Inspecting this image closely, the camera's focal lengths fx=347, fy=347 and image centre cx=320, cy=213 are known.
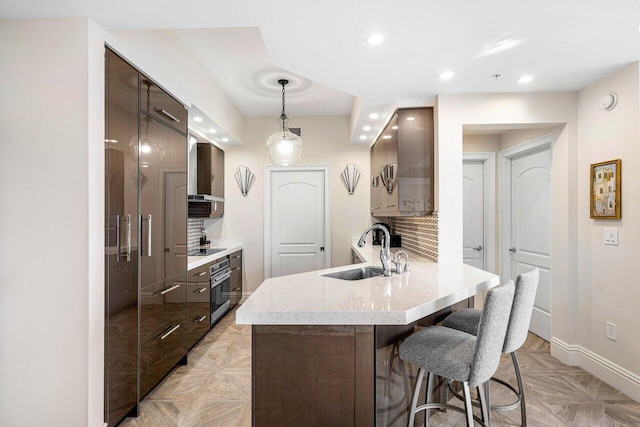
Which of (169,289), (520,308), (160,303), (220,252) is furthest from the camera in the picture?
(220,252)

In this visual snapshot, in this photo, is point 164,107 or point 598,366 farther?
point 598,366

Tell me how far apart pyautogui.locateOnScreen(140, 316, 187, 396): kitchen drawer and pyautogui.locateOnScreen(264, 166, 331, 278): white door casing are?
217 cm

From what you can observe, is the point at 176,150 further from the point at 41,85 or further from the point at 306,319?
the point at 306,319

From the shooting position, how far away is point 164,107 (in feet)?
8.39

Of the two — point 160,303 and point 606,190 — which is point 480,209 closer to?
point 606,190

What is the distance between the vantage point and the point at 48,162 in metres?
1.78

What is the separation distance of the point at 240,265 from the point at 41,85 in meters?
3.40

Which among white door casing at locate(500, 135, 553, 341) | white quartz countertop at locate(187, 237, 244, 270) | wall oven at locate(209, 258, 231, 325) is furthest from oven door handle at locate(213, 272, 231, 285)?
white door casing at locate(500, 135, 553, 341)

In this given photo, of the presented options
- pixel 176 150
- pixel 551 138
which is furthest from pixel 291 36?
pixel 551 138

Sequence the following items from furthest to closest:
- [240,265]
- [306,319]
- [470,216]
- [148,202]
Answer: [240,265] < [470,216] < [148,202] < [306,319]

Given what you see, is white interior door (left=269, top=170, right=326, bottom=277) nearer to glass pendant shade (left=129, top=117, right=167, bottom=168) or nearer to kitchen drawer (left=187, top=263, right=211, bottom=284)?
kitchen drawer (left=187, top=263, right=211, bottom=284)

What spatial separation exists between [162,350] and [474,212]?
3.69 m

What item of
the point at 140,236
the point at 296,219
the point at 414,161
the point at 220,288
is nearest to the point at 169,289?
Answer: the point at 140,236

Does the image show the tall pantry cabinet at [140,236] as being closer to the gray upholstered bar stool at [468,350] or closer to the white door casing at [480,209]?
the gray upholstered bar stool at [468,350]
